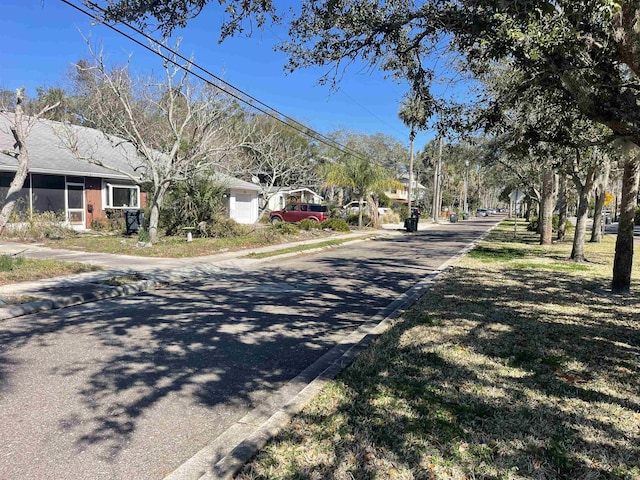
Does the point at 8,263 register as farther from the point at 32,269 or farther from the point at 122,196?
the point at 122,196

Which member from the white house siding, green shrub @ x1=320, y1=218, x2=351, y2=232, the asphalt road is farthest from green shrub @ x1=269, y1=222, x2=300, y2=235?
the asphalt road

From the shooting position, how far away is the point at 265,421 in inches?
145

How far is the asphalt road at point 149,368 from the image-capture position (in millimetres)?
3297

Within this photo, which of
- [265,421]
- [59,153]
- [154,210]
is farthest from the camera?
[59,153]

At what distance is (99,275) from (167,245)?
6.18 meters

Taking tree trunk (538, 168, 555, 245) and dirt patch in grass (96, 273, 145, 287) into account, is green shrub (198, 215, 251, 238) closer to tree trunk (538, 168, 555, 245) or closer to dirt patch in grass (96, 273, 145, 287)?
dirt patch in grass (96, 273, 145, 287)

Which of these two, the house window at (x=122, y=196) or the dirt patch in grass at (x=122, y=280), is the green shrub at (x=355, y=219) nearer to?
the house window at (x=122, y=196)

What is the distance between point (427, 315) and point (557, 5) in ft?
14.7

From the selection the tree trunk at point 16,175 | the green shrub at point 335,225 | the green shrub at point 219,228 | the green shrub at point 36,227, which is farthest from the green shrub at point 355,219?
the tree trunk at point 16,175

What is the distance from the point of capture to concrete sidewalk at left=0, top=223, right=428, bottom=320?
796 centimetres

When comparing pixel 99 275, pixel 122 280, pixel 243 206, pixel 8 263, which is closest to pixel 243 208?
pixel 243 206

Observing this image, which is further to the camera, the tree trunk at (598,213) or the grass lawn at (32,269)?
the tree trunk at (598,213)

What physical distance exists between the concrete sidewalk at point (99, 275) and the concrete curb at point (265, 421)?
17.1 feet

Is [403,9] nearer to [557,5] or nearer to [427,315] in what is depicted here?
[557,5]
